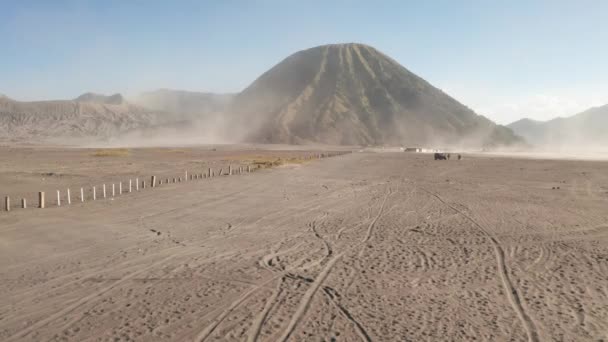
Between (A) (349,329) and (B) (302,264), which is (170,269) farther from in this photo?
(A) (349,329)

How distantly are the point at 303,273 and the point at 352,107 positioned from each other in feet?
494

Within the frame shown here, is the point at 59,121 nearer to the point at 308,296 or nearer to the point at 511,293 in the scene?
the point at 308,296

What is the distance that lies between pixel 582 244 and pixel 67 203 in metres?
20.6

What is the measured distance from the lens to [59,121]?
17125 cm

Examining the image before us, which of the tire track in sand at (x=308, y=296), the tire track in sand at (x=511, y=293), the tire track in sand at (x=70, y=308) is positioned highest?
the tire track in sand at (x=511, y=293)

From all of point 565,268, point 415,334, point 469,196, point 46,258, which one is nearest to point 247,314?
point 415,334

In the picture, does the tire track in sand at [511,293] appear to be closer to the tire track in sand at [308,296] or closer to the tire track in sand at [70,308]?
the tire track in sand at [308,296]

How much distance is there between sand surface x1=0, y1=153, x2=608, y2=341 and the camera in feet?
23.4

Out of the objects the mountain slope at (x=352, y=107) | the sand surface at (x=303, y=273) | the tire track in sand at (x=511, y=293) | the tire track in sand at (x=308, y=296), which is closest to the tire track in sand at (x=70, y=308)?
the sand surface at (x=303, y=273)

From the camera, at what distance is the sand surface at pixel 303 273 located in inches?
281

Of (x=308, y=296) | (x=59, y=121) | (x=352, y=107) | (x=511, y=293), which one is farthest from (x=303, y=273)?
(x=59, y=121)

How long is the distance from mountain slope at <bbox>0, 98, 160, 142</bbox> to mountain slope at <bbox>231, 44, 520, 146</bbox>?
51.9 metres

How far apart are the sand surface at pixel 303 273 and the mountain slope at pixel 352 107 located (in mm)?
121283

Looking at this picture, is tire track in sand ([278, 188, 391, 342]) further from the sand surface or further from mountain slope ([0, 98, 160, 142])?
mountain slope ([0, 98, 160, 142])
